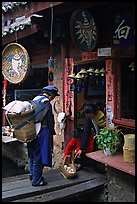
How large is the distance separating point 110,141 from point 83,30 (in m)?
2.03

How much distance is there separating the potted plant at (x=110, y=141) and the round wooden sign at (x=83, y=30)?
1567 millimetres

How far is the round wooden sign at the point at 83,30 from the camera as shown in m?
5.45

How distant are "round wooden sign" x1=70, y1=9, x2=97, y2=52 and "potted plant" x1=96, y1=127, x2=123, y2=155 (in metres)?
1.57

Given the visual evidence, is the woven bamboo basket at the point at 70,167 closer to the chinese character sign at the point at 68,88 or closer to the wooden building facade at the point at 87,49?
the wooden building facade at the point at 87,49

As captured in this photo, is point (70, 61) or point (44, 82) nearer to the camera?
point (70, 61)

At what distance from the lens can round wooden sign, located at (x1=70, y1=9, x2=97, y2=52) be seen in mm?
5453

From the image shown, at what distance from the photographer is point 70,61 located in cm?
695

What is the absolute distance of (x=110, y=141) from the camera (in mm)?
5395

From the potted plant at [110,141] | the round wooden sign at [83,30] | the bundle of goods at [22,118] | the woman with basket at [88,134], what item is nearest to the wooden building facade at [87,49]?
the round wooden sign at [83,30]

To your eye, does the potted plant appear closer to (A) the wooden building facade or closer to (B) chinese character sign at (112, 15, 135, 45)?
(A) the wooden building facade

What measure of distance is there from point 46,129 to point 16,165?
3.87m

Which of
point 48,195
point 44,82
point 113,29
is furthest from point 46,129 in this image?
point 44,82

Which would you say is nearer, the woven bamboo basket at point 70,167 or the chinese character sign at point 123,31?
the chinese character sign at point 123,31

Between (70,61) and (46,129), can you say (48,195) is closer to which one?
(46,129)
